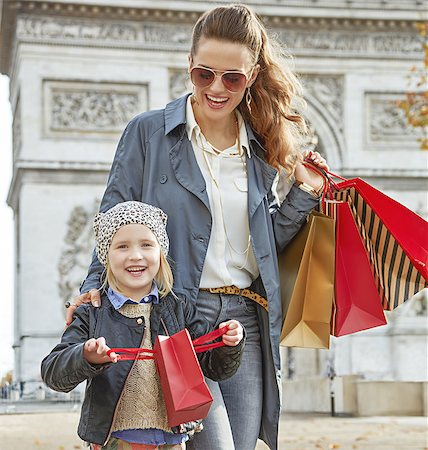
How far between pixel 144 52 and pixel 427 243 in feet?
62.1

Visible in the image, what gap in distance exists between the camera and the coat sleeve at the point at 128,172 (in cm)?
400

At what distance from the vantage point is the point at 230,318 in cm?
387

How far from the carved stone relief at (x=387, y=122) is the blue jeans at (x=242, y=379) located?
20246 millimetres

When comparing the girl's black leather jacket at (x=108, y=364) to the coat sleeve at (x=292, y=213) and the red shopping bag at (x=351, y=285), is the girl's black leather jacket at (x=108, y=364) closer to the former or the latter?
the coat sleeve at (x=292, y=213)

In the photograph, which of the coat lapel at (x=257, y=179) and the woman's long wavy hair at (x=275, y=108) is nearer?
the coat lapel at (x=257, y=179)

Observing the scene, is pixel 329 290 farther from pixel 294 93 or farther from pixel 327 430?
pixel 327 430

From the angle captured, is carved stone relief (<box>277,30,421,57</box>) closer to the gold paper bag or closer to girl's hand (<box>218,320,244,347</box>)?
the gold paper bag

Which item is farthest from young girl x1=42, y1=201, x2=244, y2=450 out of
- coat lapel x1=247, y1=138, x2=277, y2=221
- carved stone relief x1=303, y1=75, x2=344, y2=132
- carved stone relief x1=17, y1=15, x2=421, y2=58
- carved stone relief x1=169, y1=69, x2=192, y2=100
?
carved stone relief x1=303, y1=75, x2=344, y2=132

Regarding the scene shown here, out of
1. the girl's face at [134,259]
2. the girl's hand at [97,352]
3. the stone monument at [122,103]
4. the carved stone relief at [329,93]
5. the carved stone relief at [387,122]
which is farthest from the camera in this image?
the carved stone relief at [387,122]

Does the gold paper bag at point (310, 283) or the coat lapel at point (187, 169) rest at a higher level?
the coat lapel at point (187, 169)

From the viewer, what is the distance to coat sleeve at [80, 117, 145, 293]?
4.00m

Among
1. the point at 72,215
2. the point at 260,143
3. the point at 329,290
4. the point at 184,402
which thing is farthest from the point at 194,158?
the point at 72,215

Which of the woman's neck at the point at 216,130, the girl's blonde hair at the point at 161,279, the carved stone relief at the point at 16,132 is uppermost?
the carved stone relief at the point at 16,132

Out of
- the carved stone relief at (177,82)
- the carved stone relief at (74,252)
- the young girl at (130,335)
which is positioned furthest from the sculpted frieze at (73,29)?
the young girl at (130,335)
